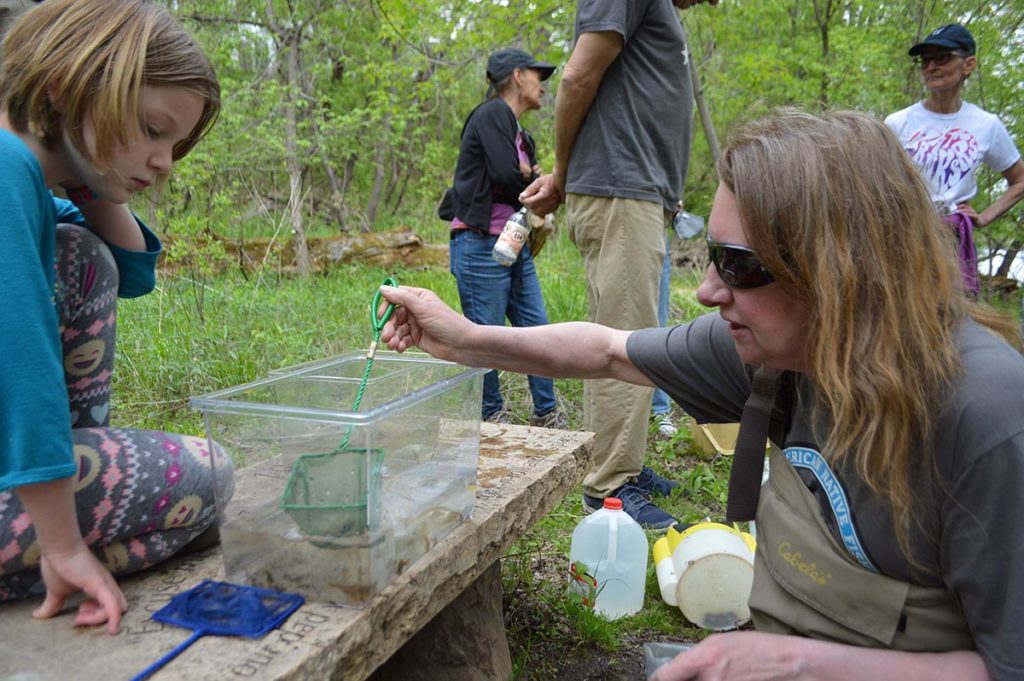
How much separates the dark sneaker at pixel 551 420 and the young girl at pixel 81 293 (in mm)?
2728

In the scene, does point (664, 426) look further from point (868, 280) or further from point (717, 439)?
point (868, 280)

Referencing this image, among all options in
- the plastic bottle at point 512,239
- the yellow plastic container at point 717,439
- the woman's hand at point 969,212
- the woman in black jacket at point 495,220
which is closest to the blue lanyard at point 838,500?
the plastic bottle at point 512,239

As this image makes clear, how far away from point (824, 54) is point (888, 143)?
384 inches

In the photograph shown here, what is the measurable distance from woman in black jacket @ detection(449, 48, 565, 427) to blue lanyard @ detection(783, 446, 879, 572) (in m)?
2.74

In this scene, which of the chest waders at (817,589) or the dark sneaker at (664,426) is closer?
the chest waders at (817,589)

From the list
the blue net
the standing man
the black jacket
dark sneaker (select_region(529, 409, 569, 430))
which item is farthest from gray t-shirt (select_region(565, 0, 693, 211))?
the blue net

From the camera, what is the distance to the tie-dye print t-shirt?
13.8ft

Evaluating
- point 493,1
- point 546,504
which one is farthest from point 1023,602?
point 493,1

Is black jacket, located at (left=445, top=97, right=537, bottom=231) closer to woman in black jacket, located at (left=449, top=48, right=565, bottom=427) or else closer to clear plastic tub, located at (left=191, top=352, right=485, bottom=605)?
woman in black jacket, located at (left=449, top=48, right=565, bottom=427)

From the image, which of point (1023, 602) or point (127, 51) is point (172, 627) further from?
point (1023, 602)

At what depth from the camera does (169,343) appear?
14.6 ft

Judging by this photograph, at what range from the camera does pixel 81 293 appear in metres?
1.59

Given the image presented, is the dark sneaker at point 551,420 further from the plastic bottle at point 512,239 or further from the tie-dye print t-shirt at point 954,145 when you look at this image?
the tie-dye print t-shirt at point 954,145

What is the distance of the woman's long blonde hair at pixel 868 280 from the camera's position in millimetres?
1221
